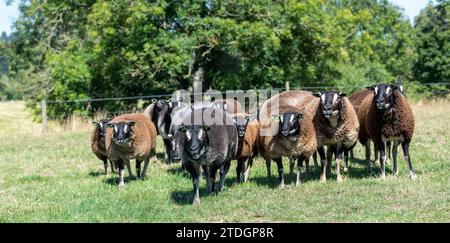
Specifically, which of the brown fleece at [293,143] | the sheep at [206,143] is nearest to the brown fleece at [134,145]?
the sheep at [206,143]

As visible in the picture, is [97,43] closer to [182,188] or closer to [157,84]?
[157,84]

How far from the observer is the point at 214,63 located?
27.3 m

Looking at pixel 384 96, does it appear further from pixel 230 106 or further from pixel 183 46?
pixel 183 46

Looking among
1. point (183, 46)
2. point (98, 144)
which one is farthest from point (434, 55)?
point (98, 144)

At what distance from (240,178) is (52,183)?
441 cm

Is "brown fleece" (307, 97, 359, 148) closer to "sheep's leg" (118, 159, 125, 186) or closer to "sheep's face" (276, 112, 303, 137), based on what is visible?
"sheep's face" (276, 112, 303, 137)

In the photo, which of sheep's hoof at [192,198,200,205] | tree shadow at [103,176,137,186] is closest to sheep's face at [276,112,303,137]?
sheep's hoof at [192,198,200,205]

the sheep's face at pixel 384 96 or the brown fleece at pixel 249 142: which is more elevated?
the sheep's face at pixel 384 96

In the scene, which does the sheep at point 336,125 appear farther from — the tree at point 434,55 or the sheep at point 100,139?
the tree at point 434,55

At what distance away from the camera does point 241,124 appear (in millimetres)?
12156

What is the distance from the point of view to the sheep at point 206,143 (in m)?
10.1

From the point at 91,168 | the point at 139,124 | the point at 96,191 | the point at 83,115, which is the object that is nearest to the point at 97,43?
the point at 83,115

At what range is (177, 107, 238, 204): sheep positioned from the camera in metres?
10.1

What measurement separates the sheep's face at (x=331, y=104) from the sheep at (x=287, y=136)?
0.46 metres
